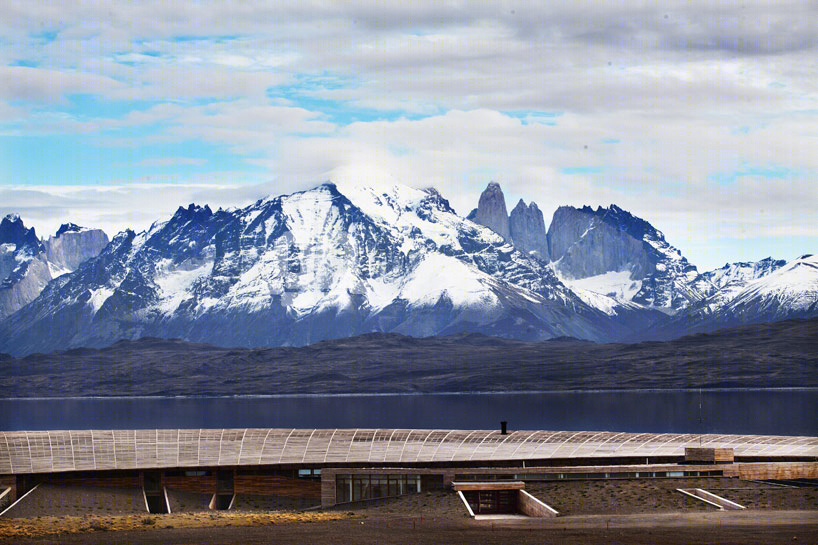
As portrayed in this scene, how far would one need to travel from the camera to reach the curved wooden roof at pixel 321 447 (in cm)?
14438

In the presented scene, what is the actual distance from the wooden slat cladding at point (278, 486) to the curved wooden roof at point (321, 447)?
191 cm

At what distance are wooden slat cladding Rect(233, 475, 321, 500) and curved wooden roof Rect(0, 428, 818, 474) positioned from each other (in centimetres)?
191

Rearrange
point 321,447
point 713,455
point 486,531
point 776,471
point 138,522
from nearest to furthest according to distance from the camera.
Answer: point 486,531 < point 138,522 < point 776,471 < point 713,455 < point 321,447

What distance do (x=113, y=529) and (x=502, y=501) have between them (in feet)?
118

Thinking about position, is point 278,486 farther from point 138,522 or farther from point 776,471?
point 776,471

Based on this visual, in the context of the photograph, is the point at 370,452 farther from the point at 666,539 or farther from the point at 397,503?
the point at 666,539

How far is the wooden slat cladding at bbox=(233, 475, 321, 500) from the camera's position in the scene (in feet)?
461

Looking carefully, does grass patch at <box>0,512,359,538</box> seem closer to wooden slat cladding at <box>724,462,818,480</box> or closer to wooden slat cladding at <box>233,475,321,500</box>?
wooden slat cladding at <box>233,475,321,500</box>

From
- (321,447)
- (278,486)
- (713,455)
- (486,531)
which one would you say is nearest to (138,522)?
(486,531)

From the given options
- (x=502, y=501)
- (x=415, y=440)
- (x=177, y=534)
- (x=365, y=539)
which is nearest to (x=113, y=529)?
(x=177, y=534)

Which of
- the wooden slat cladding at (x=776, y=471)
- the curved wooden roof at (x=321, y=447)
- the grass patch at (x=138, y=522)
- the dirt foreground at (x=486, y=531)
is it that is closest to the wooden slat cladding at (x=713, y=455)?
the wooden slat cladding at (x=776, y=471)

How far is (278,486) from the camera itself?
463ft

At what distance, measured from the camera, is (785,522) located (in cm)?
9612

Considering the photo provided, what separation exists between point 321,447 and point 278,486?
13.1m
